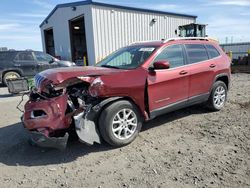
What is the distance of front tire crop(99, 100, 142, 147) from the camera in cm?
398

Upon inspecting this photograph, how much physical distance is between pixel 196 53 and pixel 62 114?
3394 millimetres

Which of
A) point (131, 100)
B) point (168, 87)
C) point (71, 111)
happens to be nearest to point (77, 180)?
point (71, 111)

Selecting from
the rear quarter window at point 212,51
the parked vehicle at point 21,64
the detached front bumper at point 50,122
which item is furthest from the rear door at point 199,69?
the parked vehicle at point 21,64

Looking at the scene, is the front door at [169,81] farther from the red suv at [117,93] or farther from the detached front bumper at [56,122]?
the detached front bumper at [56,122]

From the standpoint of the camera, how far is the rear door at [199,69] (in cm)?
534

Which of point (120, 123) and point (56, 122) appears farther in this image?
point (120, 123)

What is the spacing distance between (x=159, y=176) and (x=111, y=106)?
136cm

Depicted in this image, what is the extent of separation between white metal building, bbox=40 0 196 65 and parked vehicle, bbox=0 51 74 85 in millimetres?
4115

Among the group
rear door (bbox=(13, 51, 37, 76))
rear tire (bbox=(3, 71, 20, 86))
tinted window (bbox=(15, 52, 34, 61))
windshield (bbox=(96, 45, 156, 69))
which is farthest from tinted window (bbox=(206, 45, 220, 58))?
rear tire (bbox=(3, 71, 20, 86))

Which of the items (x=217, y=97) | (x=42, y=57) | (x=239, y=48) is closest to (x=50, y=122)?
(x=217, y=97)

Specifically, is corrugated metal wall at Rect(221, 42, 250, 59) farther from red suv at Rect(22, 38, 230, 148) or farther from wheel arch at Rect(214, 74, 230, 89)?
red suv at Rect(22, 38, 230, 148)

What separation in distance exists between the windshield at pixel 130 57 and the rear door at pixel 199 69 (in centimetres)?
105

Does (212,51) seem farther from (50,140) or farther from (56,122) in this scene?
(50,140)

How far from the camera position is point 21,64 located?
12.3 meters
